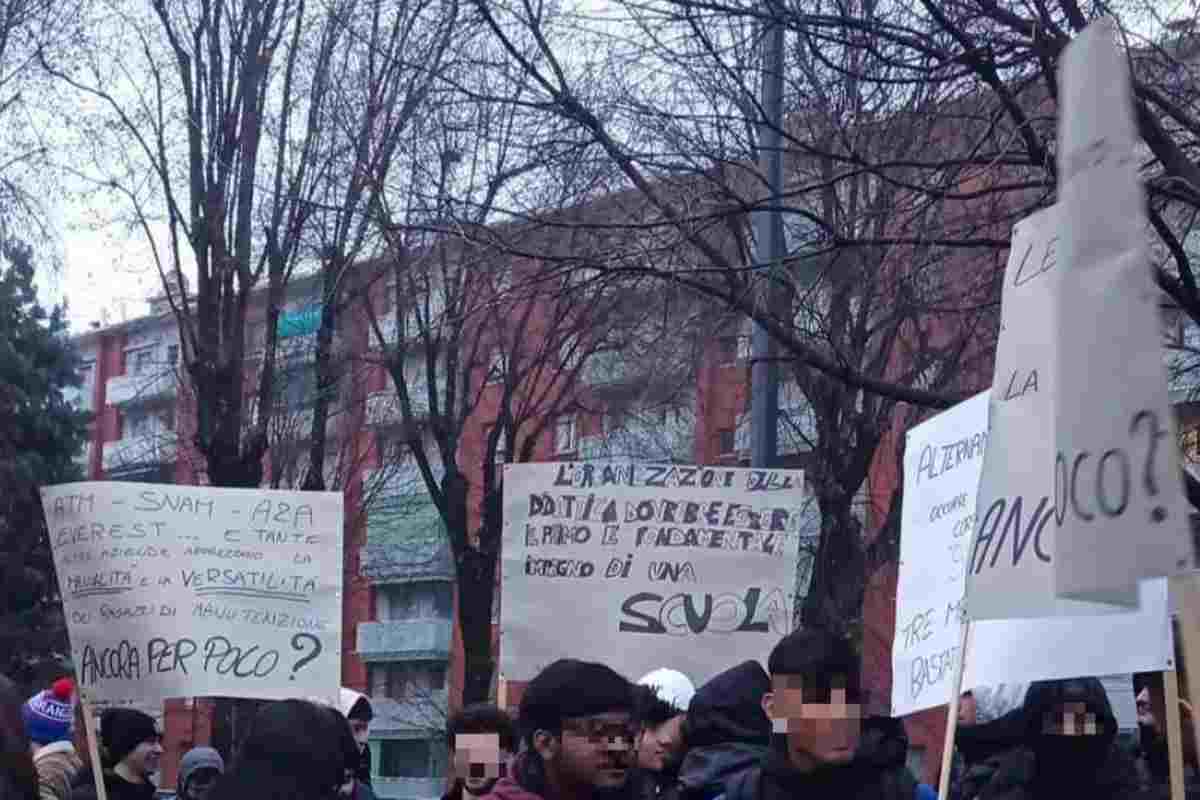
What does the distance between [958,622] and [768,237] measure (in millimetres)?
4099

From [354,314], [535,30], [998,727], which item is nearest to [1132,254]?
A: [998,727]

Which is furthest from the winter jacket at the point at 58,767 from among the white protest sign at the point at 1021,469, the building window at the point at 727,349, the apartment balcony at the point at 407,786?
the apartment balcony at the point at 407,786

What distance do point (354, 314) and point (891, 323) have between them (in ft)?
35.8

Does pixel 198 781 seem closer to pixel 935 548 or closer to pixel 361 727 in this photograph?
pixel 361 727

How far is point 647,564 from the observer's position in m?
7.82

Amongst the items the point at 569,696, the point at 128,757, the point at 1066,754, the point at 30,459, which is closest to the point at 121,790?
the point at 128,757

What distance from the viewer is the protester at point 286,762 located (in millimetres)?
4207

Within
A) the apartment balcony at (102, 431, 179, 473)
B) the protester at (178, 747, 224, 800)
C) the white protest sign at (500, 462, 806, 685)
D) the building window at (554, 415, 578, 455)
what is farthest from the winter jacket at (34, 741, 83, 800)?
the apartment balcony at (102, 431, 179, 473)

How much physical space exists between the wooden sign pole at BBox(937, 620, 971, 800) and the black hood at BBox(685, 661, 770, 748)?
47 centimetres

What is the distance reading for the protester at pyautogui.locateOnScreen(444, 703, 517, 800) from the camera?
19.5 feet

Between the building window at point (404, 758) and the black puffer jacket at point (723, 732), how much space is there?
43.7 m

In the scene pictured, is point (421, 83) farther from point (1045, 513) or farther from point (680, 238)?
point (1045, 513)

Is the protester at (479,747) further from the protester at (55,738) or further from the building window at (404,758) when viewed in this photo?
the building window at (404,758)

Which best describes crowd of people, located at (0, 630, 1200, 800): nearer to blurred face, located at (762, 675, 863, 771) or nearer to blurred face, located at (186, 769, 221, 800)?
blurred face, located at (762, 675, 863, 771)
